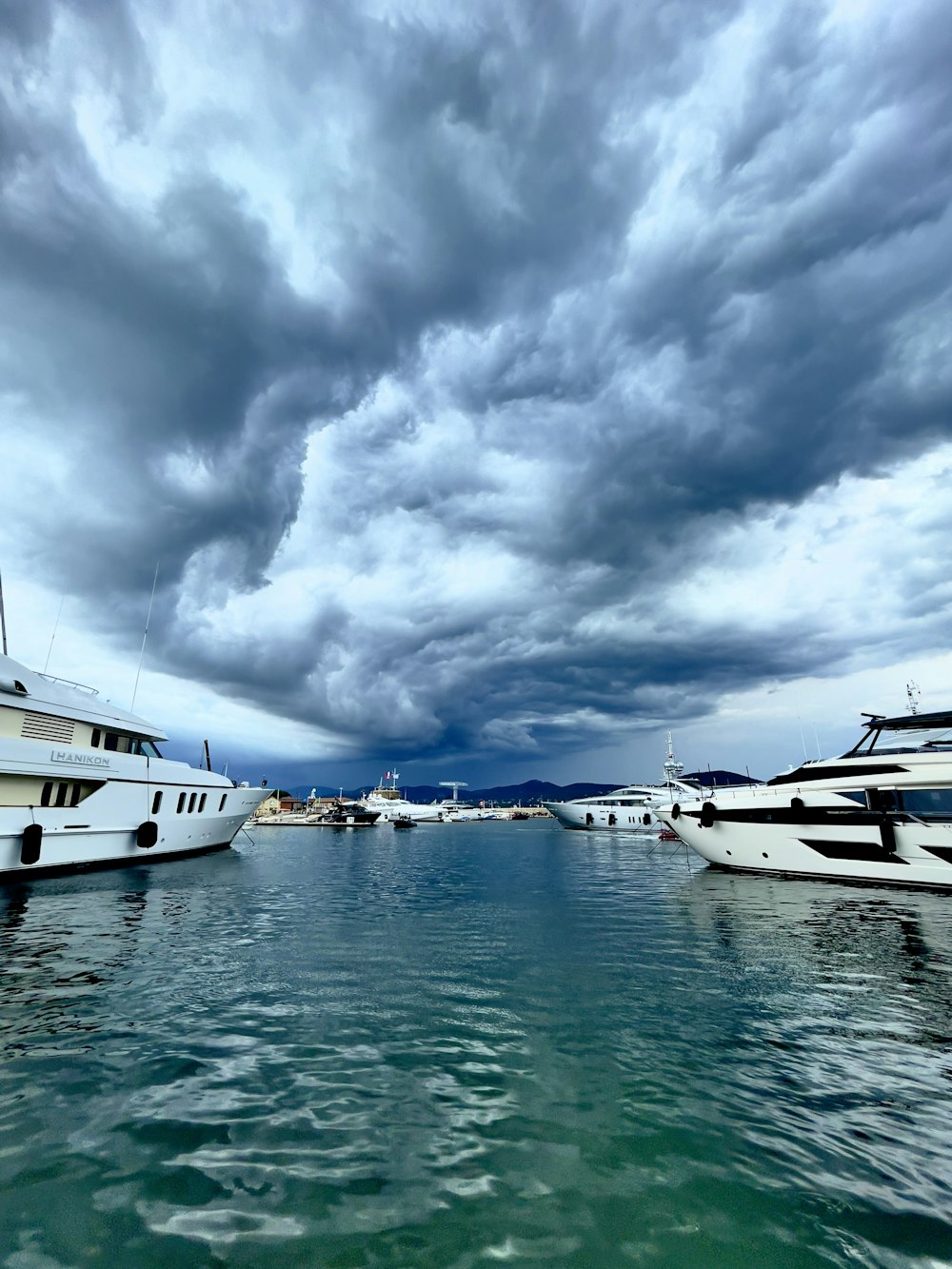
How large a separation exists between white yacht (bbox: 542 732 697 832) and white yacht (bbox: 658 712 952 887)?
70.6 meters

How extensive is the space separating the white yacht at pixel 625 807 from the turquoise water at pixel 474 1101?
9406 centimetres

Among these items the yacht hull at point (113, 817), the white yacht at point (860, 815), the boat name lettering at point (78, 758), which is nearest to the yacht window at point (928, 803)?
the white yacht at point (860, 815)

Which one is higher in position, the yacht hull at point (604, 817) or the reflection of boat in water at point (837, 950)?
the yacht hull at point (604, 817)

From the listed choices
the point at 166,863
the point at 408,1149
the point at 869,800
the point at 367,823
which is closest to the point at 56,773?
the point at 166,863

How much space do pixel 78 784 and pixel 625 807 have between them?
95547 mm

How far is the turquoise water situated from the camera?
483cm

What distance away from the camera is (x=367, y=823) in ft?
479

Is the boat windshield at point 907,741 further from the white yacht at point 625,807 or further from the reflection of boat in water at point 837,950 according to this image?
the white yacht at point 625,807

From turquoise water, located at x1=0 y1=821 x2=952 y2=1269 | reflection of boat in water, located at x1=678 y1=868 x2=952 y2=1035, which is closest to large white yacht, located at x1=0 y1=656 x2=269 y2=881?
turquoise water, located at x1=0 y1=821 x2=952 y2=1269

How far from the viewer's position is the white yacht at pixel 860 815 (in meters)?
26.0

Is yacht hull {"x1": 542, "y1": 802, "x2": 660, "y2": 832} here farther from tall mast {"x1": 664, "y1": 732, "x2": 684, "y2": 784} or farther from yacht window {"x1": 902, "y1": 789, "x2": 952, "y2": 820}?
yacht window {"x1": 902, "y1": 789, "x2": 952, "y2": 820}

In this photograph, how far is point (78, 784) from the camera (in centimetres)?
3206

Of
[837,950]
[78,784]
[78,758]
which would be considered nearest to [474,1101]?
[837,950]

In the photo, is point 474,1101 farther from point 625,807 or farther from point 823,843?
point 625,807
